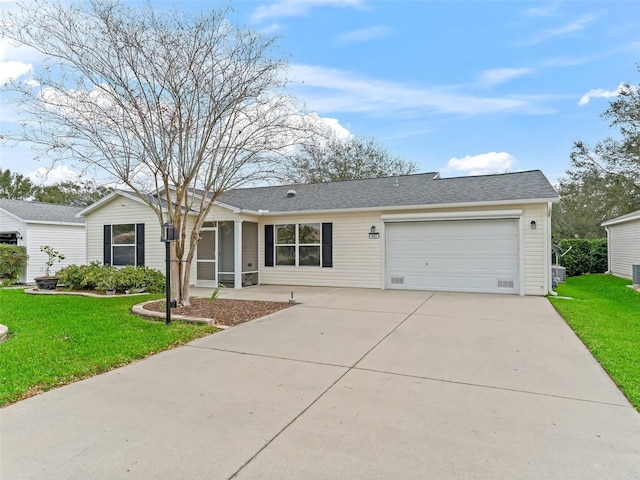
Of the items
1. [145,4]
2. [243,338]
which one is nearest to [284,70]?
[145,4]

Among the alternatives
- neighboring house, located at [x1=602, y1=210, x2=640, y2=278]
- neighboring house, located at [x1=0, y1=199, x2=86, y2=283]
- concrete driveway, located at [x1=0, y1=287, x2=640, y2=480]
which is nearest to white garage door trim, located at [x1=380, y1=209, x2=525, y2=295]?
concrete driveway, located at [x1=0, y1=287, x2=640, y2=480]

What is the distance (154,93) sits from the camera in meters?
7.04

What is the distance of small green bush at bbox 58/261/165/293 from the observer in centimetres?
1018

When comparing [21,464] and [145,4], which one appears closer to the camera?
[21,464]

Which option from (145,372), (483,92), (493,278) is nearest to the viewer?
(145,372)

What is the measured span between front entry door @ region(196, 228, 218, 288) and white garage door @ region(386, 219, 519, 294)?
19.0 ft

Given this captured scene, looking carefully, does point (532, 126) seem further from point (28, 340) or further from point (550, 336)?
point (28, 340)

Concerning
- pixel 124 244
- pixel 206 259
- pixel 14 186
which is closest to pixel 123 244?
pixel 124 244

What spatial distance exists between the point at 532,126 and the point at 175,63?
1427 centimetres

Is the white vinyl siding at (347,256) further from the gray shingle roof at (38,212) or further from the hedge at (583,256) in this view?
the hedge at (583,256)

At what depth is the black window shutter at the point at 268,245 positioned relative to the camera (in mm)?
12844

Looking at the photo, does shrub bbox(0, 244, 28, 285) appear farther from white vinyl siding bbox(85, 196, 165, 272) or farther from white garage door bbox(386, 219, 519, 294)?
white garage door bbox(386, 219, 519, 294)

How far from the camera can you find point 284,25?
720 cm

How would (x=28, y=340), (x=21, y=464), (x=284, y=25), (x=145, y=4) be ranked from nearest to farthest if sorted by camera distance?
(x=21, y=464)
(x=28, y=340)
(x=145, y=4)
(x=284, y=25)
